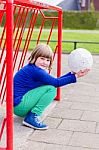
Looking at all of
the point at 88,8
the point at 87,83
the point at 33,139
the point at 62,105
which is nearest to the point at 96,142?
the point at 33,139

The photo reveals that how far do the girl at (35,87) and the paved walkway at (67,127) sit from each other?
6.4 inches

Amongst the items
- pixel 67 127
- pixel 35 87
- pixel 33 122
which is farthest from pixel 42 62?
pixel 67 127

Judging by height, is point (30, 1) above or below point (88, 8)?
above

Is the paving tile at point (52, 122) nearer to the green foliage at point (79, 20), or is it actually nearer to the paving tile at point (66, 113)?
the paving tile at point (66, 113)

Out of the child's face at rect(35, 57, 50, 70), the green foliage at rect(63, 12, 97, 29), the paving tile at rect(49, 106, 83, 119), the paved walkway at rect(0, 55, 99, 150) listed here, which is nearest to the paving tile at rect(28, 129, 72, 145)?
the paved walkway at rect(0, 55, 99, 150)

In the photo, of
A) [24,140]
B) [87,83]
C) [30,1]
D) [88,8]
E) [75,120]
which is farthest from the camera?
[88,8]

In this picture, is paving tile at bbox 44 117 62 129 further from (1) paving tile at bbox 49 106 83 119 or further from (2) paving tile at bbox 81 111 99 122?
(2) paving tile at bbox 81 111 99 122

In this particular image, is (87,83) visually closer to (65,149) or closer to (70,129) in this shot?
(70,129)

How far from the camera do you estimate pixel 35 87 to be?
177 inches

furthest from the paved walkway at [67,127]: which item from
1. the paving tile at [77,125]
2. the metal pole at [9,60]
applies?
the metal pole at [9,60]

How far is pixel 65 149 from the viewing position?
3.77 m

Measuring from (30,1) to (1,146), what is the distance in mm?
1411

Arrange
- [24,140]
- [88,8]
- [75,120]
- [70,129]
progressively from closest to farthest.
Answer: [24,140] < [70,129] < [75,120] < [88,8]

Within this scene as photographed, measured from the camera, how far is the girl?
432 centimetres
